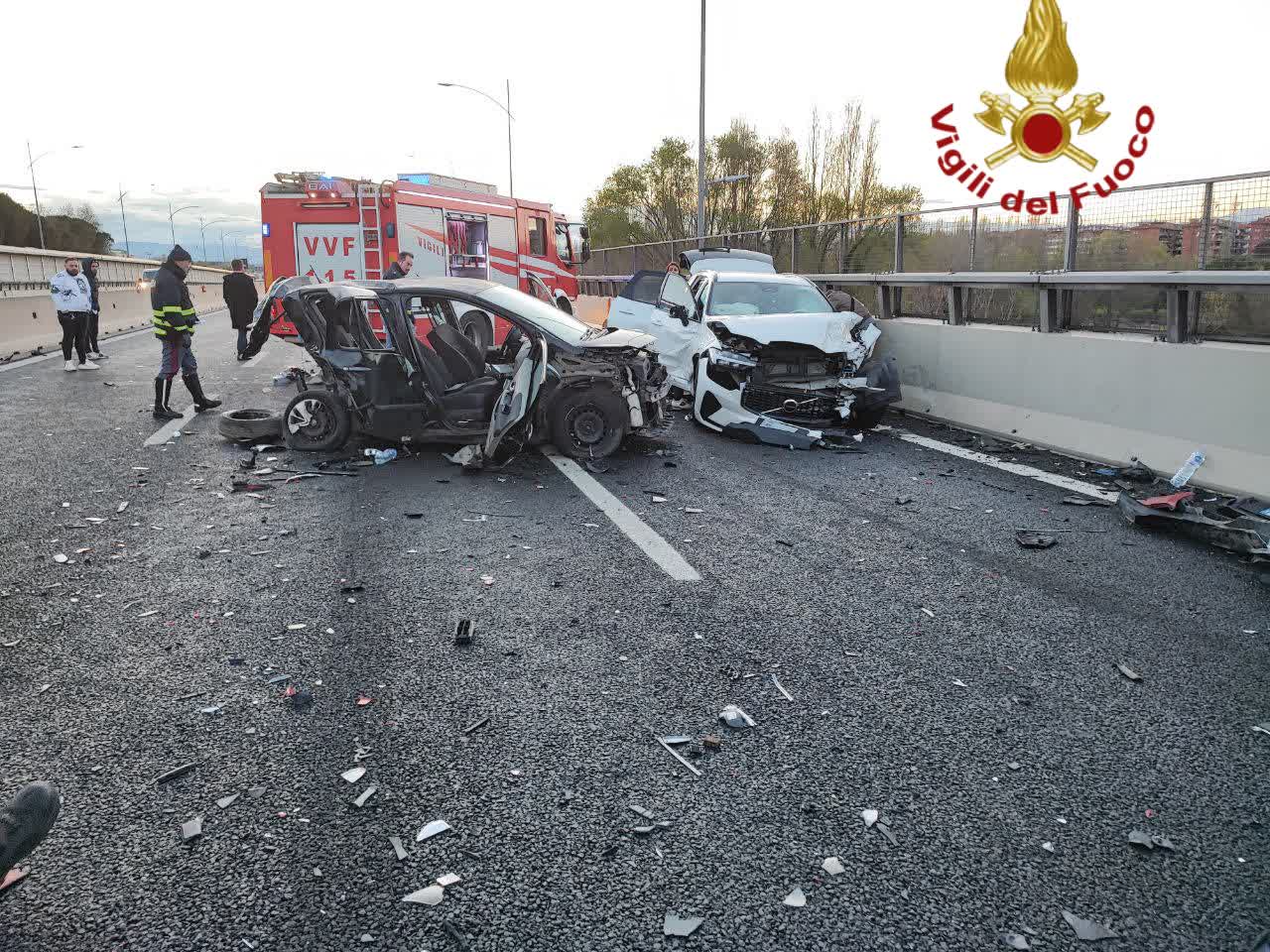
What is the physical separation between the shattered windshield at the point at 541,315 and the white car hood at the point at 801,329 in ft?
4.80

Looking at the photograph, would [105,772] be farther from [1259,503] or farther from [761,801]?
[1259,503]

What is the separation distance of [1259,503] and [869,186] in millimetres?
44720

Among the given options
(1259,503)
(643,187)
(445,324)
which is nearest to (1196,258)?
(1259,503)

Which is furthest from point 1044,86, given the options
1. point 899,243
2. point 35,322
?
point 35,322

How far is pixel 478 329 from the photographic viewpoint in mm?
10289

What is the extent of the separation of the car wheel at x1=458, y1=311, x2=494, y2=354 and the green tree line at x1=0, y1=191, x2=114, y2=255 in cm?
6813

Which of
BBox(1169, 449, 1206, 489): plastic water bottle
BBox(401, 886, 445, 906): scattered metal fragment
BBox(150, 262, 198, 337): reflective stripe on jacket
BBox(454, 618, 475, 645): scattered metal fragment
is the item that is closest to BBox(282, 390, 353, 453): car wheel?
BBox(150, 262, 198, 337): reflective stripe on jacket

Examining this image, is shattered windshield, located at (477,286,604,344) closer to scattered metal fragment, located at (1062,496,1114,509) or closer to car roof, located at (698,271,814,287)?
car roof, located at (698,271,814,287)

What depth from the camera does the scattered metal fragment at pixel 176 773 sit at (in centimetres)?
326

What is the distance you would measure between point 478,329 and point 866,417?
424cm

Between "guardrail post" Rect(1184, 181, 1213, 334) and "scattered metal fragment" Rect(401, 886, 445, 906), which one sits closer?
"scattered metal fragment" Rect(401, 886, 445, 906)

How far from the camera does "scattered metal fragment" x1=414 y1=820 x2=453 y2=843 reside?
9.57ft

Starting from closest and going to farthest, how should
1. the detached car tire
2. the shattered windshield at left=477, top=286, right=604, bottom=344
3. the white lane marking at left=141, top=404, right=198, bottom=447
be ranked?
the shattered windshield at left=477, top=286, right=604, bottom=344, the detached car tire, the white lane marking at left=141, top=404, right=198, bottom=447

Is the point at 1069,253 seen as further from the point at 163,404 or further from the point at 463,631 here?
the point at 163,404
